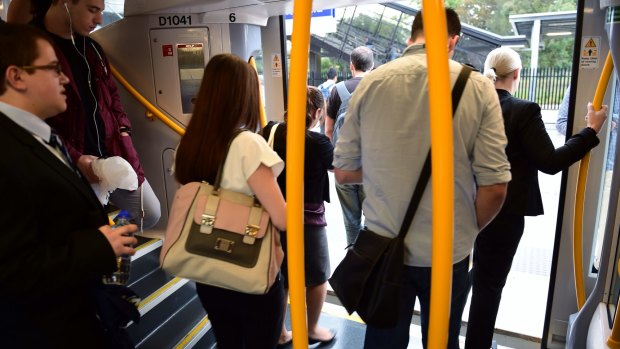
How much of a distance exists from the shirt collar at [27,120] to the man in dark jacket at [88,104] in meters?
0.98

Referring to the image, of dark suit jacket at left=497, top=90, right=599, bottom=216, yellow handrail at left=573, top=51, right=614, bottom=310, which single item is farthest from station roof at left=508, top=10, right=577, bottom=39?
dark suit jacket at left=497, top=90, right=599, bottom=216

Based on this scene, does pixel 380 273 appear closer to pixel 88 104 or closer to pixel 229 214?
pixel 229 214

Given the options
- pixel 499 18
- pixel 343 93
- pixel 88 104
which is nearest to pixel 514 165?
pixel 343 93

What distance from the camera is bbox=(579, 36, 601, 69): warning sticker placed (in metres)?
2.42

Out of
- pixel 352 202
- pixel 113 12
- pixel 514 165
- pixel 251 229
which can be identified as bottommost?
pixel 352 202

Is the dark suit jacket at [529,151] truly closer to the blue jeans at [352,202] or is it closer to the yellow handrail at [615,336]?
the yellow handrail at [615,336]

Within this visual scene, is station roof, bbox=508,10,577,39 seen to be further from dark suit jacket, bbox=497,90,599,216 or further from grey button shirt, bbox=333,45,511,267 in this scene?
grey button shirt, bbox=333,45,511,267

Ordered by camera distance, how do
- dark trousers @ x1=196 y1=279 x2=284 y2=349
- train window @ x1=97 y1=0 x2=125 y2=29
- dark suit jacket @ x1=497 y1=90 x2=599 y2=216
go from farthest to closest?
train window @ x1=97 y1=0 x2=125 y2=29 < dark suit jacket @ x1=497 y1=90 x2=599 y2=216 < dark trousers @ x1=196 y1=279 x2=284 y2=349

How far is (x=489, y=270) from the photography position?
7.41 ft

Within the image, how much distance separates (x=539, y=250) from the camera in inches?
171

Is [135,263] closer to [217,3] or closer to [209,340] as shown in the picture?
[209,340]

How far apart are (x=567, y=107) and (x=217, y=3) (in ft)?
8.04

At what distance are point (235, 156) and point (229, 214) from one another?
0.22m

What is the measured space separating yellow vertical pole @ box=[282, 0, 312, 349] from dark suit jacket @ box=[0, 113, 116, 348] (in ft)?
2.26
